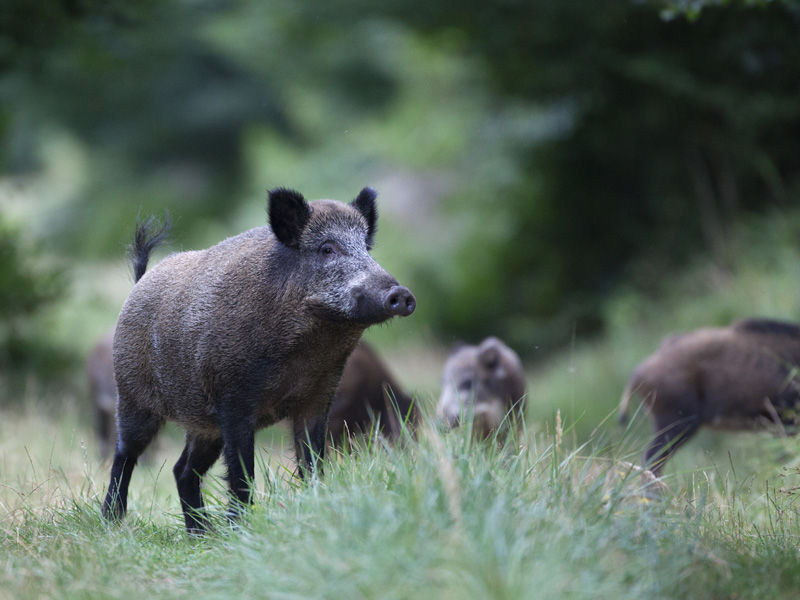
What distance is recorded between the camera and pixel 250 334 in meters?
4.57

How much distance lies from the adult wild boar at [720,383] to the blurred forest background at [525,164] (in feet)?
8.89

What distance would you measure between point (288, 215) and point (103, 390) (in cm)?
537

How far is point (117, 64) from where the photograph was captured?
44.8 ft

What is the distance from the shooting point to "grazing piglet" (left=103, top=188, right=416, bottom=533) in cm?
454

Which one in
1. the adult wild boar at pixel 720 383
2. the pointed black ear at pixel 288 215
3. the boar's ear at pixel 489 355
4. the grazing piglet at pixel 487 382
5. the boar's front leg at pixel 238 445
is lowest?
the adult wild boar at pixel 720 383

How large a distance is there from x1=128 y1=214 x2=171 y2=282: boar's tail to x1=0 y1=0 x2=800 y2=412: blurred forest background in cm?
16

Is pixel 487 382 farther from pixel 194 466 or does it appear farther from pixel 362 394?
pixel 194 466

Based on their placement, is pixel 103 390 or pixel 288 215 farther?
pixel 103 390

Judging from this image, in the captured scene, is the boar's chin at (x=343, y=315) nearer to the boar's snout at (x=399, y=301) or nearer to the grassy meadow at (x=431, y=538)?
the boar's snout at (x=399, y=301)

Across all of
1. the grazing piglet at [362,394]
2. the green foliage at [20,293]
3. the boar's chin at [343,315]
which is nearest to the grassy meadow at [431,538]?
the boar's chin at [343,315]

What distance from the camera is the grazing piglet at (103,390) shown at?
9346 mm

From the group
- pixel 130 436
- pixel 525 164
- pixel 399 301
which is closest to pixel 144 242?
pixel 130 436

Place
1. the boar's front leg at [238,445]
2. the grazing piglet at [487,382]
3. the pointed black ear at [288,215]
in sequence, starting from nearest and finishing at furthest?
the boar's front leg at [238,445] < the pointed black ear at [288,215] < the grazing piglet at [487,382]

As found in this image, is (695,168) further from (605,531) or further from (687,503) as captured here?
(605,531)
